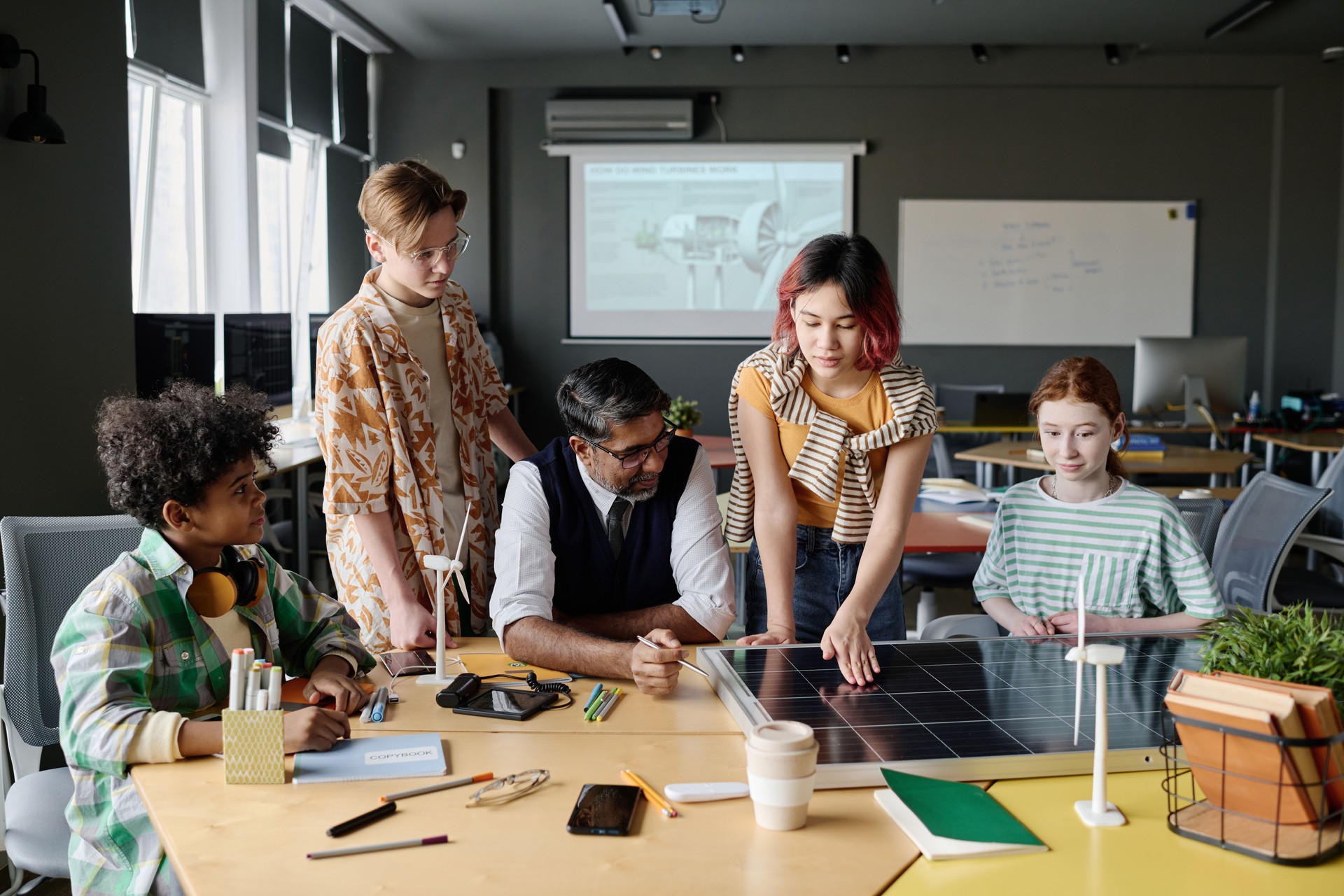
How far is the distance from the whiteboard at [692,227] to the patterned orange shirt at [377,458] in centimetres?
541

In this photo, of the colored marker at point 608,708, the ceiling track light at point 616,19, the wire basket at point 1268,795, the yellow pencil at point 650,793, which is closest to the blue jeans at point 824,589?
the colored marker at point 608,708

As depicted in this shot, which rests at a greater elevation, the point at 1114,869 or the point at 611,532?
the point at 611,532

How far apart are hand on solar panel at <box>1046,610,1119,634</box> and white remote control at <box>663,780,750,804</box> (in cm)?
87

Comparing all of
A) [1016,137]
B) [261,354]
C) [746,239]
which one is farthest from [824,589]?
[1016,137]

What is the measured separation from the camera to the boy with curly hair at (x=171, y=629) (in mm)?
1372

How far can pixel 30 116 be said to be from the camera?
315 cm

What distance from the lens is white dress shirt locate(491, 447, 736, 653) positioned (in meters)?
1.85

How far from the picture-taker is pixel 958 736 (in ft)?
4.45

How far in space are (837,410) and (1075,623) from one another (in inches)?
22.8

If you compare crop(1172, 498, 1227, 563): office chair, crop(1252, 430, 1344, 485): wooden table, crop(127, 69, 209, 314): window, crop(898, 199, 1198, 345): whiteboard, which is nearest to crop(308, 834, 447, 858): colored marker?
crop(1172, 498, 1227, 563): office chair

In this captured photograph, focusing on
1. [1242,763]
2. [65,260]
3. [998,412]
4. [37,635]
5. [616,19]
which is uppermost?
[616,19]

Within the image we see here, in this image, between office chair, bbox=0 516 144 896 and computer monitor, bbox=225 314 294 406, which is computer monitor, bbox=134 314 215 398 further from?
office chair, bbox=0 516 144 896

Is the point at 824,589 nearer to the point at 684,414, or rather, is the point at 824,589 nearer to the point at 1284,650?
the point at 1284,650

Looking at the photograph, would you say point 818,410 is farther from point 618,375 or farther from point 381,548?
point 381,548
